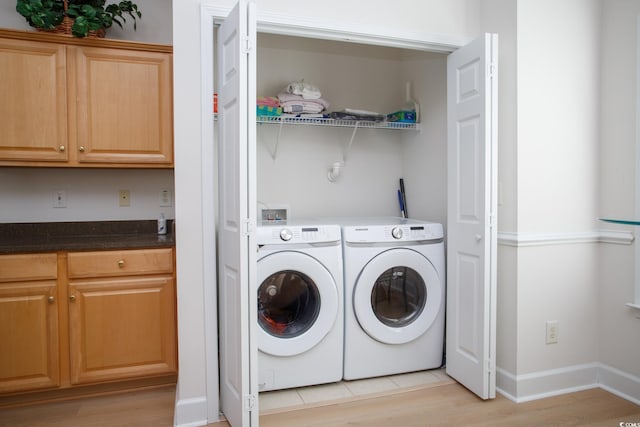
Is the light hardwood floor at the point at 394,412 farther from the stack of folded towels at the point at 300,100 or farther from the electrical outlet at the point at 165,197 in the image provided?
the stack of folded towels at the point at 300,100

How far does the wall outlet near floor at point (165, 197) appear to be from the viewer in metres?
2.95

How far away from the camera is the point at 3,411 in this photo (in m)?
2.29

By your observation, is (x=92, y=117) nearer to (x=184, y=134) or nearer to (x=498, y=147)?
(x=184, y=134)

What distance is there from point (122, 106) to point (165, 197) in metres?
0.68

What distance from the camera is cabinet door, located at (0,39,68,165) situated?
7.73 ft

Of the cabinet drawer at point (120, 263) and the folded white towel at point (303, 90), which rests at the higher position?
the folded white towel at point (303, 90)

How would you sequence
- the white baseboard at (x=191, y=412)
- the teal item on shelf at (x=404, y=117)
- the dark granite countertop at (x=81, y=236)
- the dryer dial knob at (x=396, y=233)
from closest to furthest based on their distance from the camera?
the white baseboard at (x=191, y=412) → the dark granite countertop at (x=81, y=236) → the dryer dial knob at (x=396, y=233) → the teal item on shelf at (x=404, y=117)

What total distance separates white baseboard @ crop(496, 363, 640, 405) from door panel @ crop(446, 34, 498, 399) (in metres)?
0.13

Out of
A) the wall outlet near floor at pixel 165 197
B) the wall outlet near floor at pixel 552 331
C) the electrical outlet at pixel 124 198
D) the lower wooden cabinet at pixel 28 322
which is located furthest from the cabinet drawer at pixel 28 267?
the wall outlet near floor at pixel 552 331

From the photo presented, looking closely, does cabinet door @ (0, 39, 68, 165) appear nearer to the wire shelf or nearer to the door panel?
the wire shelf

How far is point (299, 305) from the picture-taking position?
251 cm

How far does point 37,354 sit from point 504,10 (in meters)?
3.09

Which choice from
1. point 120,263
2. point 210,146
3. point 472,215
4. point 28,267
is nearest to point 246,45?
point 210,146

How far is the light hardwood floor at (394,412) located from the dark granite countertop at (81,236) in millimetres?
849
